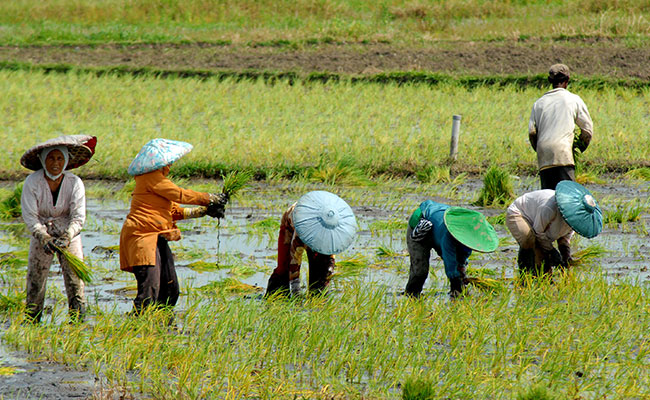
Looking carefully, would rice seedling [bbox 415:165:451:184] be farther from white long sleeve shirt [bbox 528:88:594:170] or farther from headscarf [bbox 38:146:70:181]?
headscarf [bbox 38:146:70:181]

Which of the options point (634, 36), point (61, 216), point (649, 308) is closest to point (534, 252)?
point (649, 308)

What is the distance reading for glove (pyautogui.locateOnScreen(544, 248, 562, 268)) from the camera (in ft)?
15.8

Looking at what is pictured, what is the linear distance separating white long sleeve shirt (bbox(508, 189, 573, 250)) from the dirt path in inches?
385

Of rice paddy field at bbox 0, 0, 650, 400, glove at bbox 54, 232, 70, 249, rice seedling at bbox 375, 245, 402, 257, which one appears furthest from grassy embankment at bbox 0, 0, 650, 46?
glove at bbox 54, 232, 70, 249

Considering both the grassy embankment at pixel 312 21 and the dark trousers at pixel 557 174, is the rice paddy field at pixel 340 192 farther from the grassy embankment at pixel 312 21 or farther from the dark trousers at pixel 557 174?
the dark trousers at pixel 557 174

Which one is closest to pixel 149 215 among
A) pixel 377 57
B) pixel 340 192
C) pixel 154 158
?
pixel 154 158

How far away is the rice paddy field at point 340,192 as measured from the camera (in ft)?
12.2

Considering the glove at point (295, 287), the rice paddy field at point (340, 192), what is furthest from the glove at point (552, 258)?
the glove at point (295, 287)

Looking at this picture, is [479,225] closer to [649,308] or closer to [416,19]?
[649,308]

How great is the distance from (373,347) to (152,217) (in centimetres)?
152

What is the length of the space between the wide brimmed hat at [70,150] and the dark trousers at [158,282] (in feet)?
2.17

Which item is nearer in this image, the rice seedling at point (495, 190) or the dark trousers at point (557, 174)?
the dark trousers at point (557, 174)

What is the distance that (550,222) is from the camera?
4.79 m

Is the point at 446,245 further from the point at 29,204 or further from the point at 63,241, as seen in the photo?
the point at 29,204
